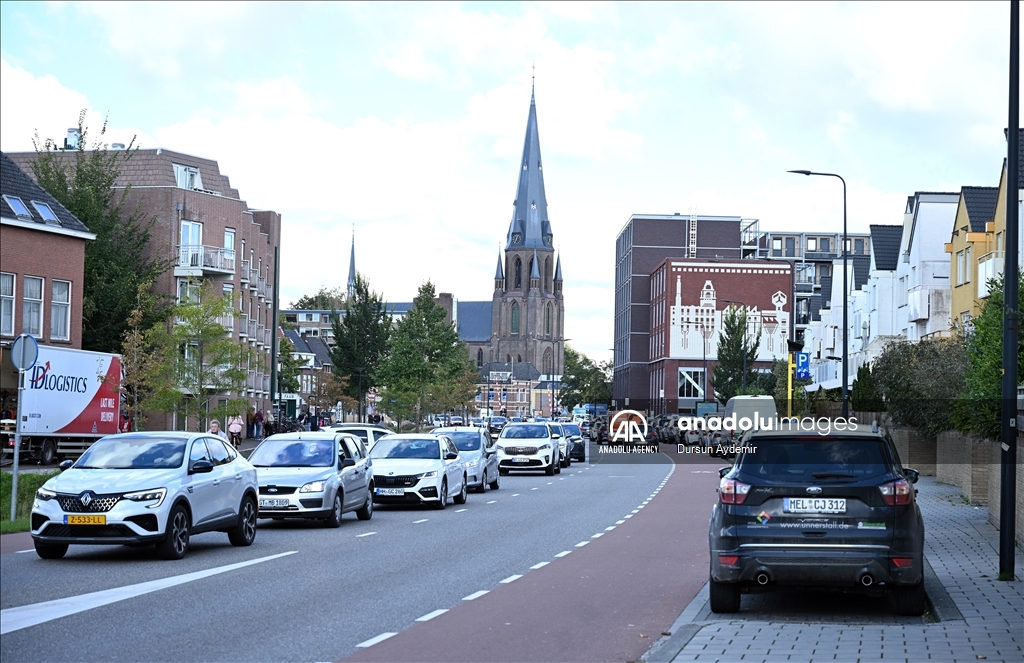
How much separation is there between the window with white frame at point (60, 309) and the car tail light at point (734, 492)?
1384 inches

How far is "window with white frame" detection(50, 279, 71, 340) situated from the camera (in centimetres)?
4266

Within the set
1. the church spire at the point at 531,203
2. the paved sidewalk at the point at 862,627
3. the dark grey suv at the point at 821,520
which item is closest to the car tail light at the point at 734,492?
the dark grey suv at the point at 821,520

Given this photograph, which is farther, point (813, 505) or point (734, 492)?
point (734, 492)

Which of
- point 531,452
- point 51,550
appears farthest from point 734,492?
point 531,452

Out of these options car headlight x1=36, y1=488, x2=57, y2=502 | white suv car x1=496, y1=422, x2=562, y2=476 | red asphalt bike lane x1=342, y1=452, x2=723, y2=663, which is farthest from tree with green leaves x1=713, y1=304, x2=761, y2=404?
car headlight x1=36, y1=488, x2=57, y2=502

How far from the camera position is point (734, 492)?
1141 cm

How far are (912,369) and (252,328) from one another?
138 feet

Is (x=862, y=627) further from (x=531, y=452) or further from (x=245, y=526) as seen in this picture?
(x=531, y=452)

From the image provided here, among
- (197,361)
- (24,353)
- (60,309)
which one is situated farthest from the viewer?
(60,309)

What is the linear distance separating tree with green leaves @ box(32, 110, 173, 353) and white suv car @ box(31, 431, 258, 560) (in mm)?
35649

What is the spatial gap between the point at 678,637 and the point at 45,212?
36.6 m

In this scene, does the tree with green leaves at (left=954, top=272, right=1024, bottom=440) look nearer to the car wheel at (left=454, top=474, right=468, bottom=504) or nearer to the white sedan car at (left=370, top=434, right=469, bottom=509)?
the white sedan car at (left=370, top=434, right=469, bottom=509)

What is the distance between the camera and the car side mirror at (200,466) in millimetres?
16391

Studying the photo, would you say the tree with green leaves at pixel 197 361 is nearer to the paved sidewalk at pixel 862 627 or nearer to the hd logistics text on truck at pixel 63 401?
the hd logistics text on truck at pixel 63 401
